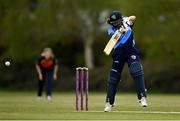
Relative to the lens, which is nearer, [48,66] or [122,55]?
[122,55]

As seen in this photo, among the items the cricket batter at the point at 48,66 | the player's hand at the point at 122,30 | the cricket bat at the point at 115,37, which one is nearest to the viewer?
the cricket bat at the point at 115,37

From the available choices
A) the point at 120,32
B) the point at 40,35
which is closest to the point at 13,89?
the point at 40,35

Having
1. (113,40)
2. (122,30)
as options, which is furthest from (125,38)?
(113,40)

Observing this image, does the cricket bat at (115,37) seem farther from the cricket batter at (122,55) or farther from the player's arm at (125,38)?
the player's arm at (125,38)

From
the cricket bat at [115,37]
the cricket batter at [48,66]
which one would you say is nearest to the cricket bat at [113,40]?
the cricket bat at [115,37]

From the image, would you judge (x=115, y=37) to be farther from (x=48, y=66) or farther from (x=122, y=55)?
(x=48, y=66)

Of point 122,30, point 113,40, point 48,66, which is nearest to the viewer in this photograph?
point 113,40

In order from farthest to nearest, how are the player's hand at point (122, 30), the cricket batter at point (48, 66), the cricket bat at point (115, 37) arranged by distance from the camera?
1. the cricket batter at point (48, 66)
2. the player's hand at point (122, 30)
3. the cricket bat at point (115, 37)

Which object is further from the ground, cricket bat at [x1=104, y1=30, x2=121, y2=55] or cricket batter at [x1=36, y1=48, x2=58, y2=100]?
cricket batter at [x1=36, y1=48, x2=58, y2=100]

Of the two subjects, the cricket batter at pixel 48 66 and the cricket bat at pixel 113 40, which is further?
the cricket batter at pixel 48 66

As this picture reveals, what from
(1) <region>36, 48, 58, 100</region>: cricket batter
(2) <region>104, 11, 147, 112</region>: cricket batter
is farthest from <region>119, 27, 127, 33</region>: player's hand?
(1) <region>36, 48, 58, 100</region>: cricket batter

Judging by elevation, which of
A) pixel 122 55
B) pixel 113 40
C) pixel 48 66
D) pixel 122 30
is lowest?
pixel 122 55

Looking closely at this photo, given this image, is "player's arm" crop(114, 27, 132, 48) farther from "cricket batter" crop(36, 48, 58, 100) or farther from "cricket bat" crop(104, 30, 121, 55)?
"cricket batter" crop(36, 48, 58, 100)

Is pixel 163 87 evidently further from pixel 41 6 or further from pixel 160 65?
pixel 41 6
